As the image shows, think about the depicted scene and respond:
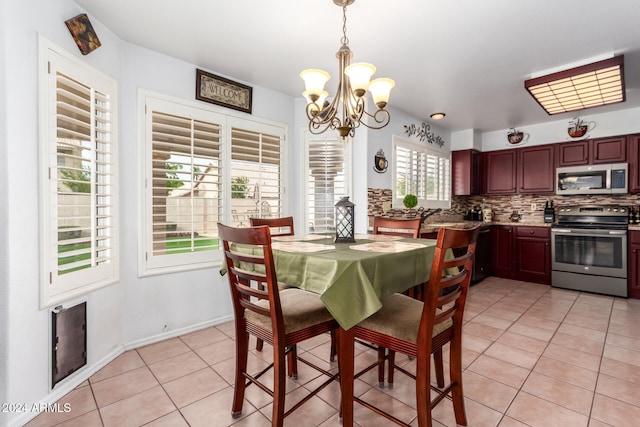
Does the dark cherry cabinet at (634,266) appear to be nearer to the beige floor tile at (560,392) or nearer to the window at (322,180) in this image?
the beige floor tile at (560,392)

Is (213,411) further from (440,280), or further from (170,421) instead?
(440,280)

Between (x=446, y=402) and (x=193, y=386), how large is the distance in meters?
1.52

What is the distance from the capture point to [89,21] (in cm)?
202

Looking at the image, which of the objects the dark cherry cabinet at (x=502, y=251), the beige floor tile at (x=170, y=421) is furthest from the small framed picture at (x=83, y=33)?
the dark cherry cabinet at (x=502, y=251)

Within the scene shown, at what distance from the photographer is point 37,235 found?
171 centimetres

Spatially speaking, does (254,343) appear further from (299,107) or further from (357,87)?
(299,107)

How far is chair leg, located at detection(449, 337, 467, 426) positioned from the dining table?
1.18ft

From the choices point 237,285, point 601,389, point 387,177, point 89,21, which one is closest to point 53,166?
point 89,21

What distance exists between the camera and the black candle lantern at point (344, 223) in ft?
6.33

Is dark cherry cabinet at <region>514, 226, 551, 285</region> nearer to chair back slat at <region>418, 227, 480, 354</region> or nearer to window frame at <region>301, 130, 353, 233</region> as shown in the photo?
window frame at <region>301, 130, 353, 233</region>

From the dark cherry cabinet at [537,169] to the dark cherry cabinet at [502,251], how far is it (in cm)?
70

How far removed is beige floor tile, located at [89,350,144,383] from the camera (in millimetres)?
2052

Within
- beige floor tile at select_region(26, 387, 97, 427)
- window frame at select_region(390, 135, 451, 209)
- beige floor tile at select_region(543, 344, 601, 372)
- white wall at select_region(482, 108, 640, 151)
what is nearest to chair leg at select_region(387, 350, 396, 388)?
beige floor tile at select_region(543, 344, 601, 372)

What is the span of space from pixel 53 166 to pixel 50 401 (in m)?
1.34
